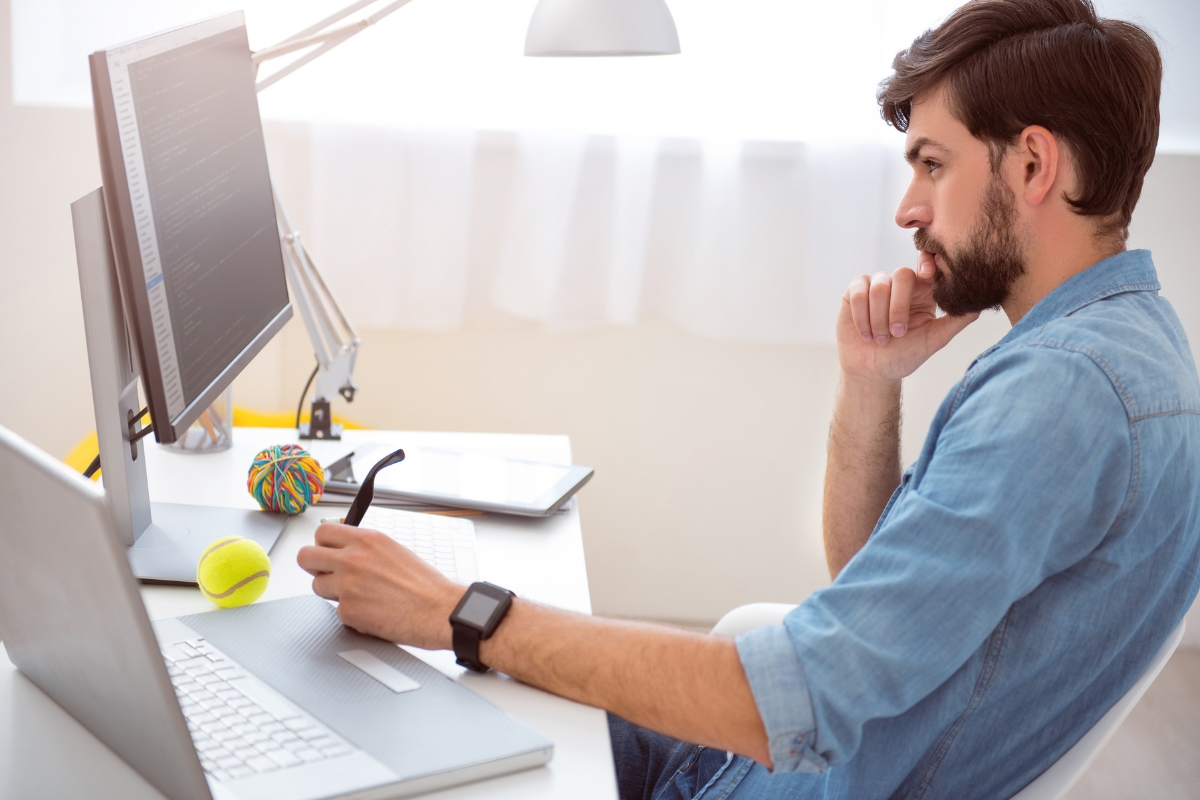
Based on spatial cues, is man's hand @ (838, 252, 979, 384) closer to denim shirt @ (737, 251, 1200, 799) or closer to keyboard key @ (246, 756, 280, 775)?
denim shirt @ (737, 251, 1200, 799)

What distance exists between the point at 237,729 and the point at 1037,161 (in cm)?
82

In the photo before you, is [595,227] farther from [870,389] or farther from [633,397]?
[870,389]

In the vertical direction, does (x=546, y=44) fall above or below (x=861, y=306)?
above

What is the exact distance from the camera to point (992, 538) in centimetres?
70

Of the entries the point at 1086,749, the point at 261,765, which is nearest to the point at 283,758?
the point at 261,765

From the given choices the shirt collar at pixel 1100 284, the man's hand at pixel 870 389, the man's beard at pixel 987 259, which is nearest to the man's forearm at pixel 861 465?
the man's hand at pixel 870 389

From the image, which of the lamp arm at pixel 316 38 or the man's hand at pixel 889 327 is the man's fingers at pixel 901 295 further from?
the lamp arm at pixel 316 38

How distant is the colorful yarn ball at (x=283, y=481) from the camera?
44.4 inches

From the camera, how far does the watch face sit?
0.82 metres

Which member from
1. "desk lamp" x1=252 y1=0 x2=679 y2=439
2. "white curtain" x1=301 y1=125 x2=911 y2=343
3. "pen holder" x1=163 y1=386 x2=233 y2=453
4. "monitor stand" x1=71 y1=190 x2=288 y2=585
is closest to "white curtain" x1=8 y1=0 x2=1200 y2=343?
"white curtain" x1=301 y1=125 x2=911 y2=343

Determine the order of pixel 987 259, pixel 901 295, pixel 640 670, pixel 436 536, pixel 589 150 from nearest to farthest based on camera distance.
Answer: pixel 640 670
pixel 987 259
pixel 436 536
pixel 901 295
pixel 589 150

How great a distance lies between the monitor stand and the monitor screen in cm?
7

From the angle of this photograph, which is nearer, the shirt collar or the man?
the man

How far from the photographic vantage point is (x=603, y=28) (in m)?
1.37
